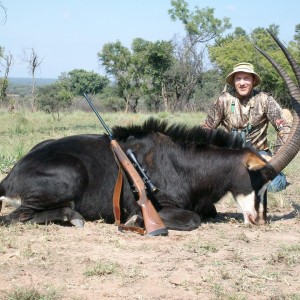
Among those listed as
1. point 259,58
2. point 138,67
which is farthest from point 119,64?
point 259,58

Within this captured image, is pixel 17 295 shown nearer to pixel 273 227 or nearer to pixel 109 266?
pixel 109 266

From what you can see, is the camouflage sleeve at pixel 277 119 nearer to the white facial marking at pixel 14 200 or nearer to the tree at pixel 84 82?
the white facial marking at pixel 14 200

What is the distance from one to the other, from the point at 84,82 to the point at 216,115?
62762 millimetres

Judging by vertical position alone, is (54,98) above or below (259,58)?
below

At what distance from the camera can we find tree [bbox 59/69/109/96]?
64.4m

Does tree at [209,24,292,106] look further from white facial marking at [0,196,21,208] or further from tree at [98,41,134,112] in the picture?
white facial marking at [0,196,21,208]

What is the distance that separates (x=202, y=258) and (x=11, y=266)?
142cm

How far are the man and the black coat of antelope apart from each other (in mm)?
1523

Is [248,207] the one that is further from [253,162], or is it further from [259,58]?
[259,58]

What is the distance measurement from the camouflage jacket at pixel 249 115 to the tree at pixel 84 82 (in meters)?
55.9

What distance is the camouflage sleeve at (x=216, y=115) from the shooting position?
748cm

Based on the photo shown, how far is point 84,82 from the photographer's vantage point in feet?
227

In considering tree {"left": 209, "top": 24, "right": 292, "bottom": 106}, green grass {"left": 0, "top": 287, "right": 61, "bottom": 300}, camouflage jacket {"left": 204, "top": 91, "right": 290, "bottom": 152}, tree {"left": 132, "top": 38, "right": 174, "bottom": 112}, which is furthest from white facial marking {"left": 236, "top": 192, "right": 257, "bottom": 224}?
tree {"left": 132, "top": 38, "right": 174, "bottom": 112}

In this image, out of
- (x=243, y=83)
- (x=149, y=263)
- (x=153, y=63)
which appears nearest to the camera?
(x=149, y=263)
